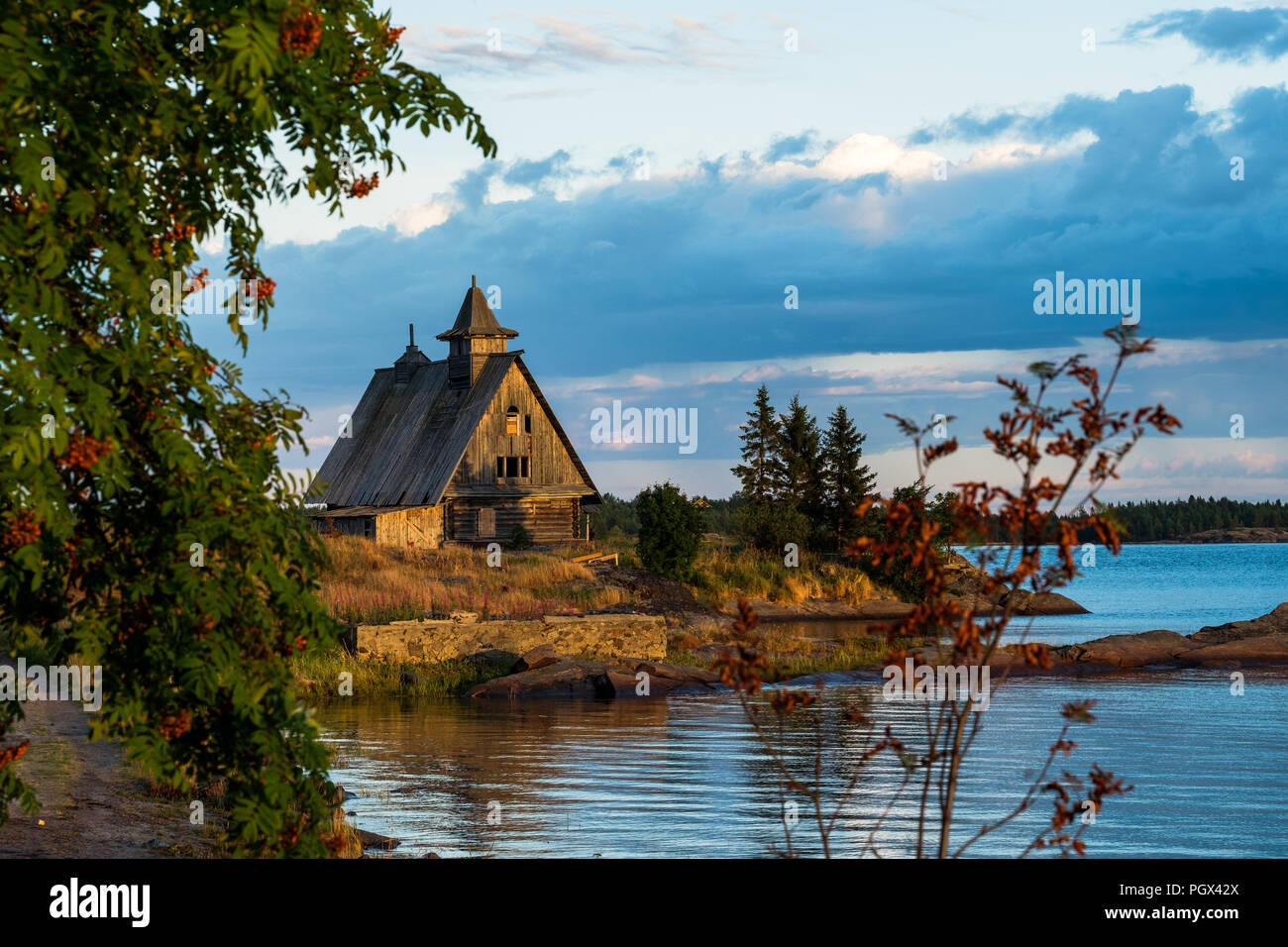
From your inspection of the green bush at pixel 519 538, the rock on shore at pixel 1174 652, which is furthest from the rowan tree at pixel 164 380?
the green bush at pixel 519 538

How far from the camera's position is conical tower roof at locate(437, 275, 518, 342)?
2293 inches

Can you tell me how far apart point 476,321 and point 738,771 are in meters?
41.4

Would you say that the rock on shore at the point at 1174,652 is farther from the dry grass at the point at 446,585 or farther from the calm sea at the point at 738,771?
the dry grass at the point at 446,585

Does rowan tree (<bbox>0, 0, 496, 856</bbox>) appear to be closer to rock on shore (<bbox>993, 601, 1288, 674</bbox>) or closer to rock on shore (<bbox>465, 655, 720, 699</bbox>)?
rock on shore (<bbox>465, 655, 720, 699</bbox>)

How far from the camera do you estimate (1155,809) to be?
1756 centimetres

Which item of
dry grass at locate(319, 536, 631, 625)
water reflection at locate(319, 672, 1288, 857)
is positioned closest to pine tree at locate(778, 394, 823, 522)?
dry grass at locate(319, 536, 631, 625)

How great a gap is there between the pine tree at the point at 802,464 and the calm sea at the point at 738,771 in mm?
33761

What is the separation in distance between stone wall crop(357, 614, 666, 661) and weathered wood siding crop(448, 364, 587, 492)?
21.8 m

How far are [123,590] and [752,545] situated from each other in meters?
57.7

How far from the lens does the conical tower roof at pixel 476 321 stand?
58.2 metres
